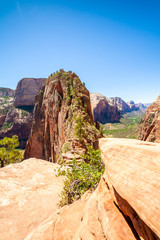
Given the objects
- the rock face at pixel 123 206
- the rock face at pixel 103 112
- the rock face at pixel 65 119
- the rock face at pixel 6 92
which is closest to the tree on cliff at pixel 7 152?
the rock face at pixel 65 119

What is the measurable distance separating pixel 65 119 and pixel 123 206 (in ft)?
48.9

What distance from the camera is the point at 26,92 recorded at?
92.2m

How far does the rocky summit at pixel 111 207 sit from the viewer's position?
152cm

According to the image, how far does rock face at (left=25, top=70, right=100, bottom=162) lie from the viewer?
11555 millimetres

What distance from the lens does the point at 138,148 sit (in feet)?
6.79

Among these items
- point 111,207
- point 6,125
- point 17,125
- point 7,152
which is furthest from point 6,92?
point 111,207

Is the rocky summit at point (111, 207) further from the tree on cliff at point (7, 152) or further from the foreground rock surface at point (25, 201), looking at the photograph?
the tree on cliff at point (7, 152)

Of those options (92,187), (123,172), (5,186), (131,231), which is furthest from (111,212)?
(5,186)

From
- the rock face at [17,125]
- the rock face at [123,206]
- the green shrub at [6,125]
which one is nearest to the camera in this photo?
the rock face at [123,206]

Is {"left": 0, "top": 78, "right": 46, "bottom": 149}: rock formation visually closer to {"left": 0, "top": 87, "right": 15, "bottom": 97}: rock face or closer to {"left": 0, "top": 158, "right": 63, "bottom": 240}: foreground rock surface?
{"left": 0, "top": 87, "right": 15, "bottom": 97}: rock face

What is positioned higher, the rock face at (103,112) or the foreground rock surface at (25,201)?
the rock face at (103,112)

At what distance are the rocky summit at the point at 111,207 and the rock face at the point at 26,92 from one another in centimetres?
9345

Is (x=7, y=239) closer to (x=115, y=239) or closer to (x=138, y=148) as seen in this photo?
(x=115, y=239)

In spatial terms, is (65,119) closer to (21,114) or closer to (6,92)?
(21,114)
